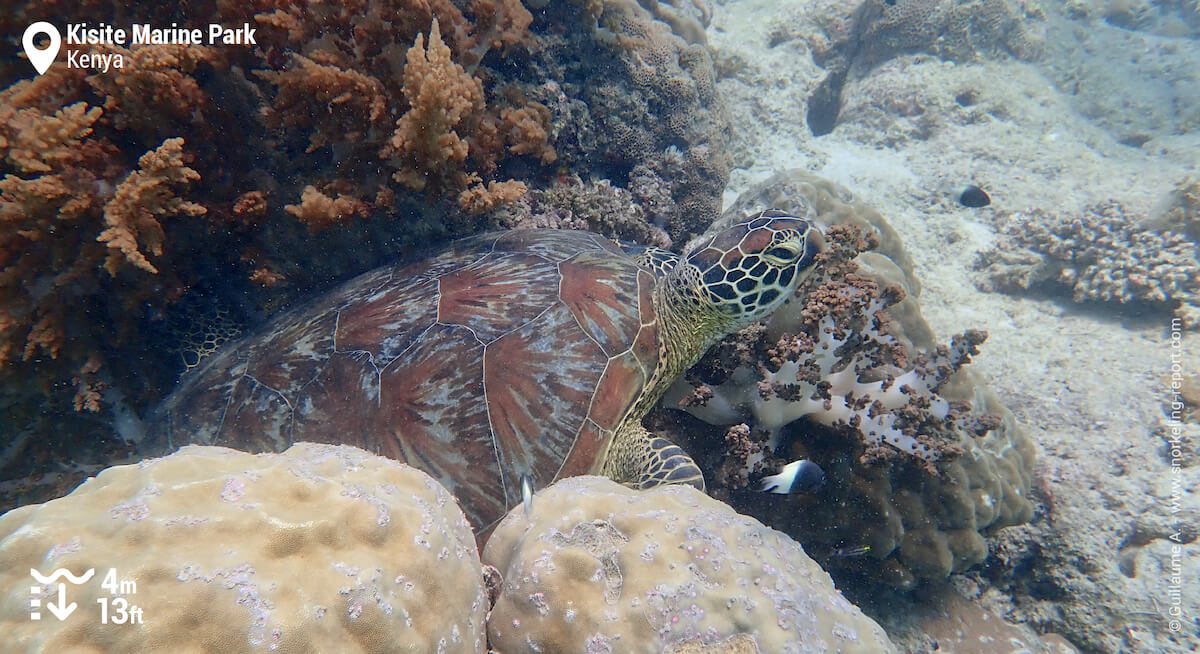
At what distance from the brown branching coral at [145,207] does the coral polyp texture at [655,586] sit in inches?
93.4

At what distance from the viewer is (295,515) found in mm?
1486

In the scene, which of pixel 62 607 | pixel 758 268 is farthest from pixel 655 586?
pixel 758 268

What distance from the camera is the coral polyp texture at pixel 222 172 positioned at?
2602 mm

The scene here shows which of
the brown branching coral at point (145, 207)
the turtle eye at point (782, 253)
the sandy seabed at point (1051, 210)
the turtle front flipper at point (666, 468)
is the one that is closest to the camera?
the brown branching coral at point (145, 207)

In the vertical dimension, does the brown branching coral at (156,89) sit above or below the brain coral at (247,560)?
above

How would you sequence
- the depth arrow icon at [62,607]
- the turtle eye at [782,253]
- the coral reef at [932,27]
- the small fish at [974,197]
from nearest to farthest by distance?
the depth arrow icon at [62,607]
the turtle eye at [782,253]
the small fish at [974,197]
the coral reef at [932,27]

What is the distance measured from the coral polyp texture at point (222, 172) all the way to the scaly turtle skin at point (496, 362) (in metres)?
0.42

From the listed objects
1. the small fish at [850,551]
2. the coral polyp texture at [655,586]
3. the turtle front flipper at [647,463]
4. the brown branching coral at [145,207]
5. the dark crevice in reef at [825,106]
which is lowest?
the small fish at [850,551]

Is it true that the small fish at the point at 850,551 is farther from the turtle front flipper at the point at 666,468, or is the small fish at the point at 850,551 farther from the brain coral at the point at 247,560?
the brain coral at the point at 247,560

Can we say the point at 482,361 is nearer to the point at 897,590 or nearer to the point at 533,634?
the point at 533,634

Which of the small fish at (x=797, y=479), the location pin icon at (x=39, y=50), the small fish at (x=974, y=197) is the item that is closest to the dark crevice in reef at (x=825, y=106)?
the small fish at (x=974, y=197)

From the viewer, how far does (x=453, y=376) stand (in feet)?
8.61

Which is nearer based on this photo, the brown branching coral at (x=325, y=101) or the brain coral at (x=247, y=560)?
the brain coral at (x=247, y=560)

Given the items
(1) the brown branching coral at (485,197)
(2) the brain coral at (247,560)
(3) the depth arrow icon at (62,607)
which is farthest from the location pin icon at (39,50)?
(3) the depth arrow icon at (62,607)
